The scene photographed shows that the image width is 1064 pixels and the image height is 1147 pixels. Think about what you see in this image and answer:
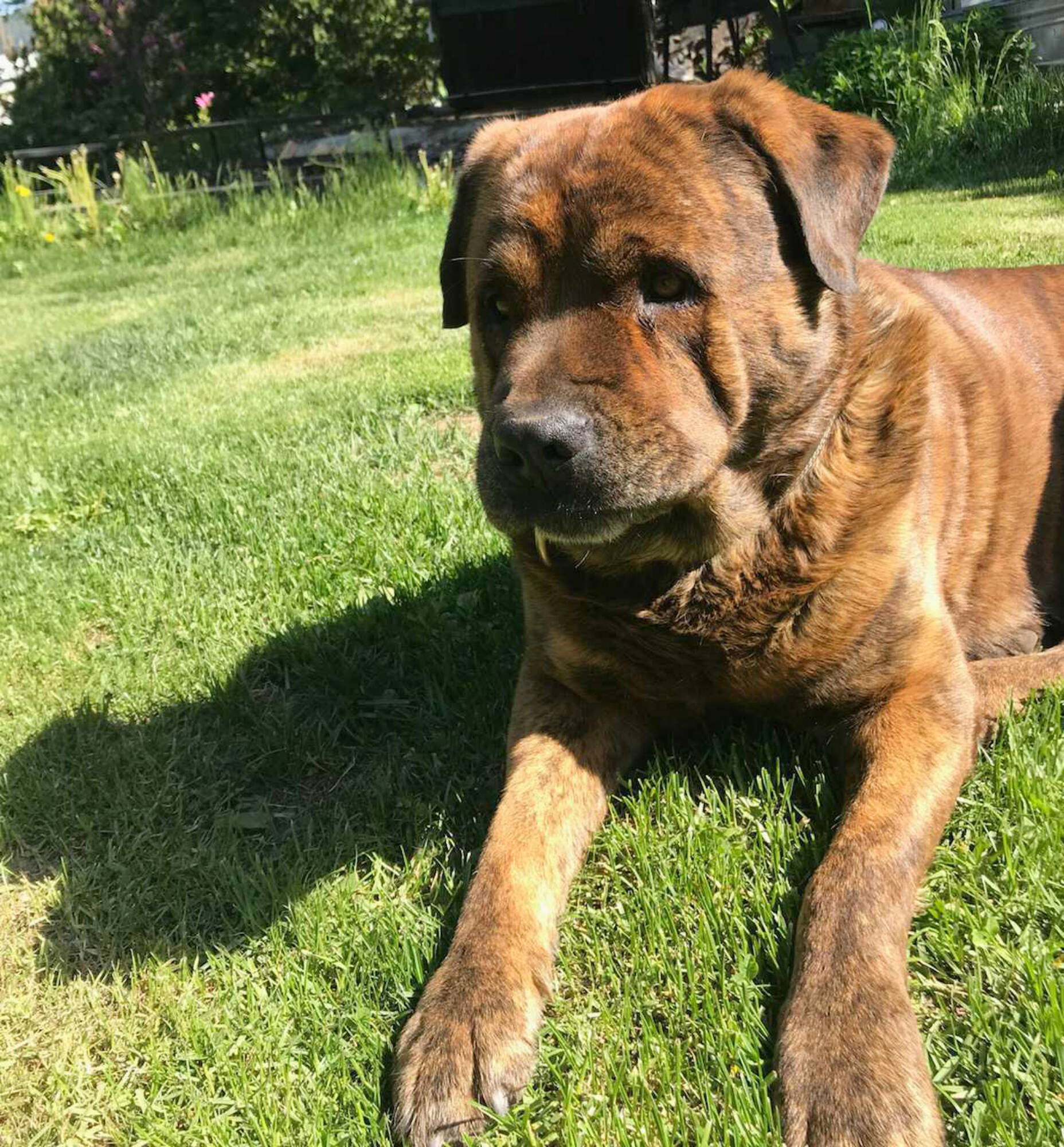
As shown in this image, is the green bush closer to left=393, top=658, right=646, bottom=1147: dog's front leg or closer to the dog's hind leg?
the dog's hind leg

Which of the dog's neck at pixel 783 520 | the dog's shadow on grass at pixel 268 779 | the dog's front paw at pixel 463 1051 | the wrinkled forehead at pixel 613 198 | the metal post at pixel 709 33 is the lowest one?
the dog's shadow on grass at pixel 268 779

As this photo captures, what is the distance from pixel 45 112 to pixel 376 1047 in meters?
23.8

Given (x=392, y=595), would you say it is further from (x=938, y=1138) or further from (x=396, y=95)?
(x=396, y=95)

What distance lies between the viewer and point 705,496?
7.37 ft

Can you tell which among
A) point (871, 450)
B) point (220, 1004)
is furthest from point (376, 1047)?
point (871, 450)

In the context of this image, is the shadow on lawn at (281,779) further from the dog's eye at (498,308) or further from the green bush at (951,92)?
the green bush at (951,92)

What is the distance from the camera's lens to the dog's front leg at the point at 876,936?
1.57m

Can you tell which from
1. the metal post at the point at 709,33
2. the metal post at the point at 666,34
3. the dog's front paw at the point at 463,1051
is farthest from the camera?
the metal post at the point at 666,34

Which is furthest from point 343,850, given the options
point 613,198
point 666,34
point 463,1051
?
point 666,34

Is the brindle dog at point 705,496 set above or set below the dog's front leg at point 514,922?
above

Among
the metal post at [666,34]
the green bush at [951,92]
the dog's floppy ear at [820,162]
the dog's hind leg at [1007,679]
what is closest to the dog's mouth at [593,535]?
the dog's floppy ear at [820,162]

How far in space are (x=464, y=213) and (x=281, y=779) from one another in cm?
158

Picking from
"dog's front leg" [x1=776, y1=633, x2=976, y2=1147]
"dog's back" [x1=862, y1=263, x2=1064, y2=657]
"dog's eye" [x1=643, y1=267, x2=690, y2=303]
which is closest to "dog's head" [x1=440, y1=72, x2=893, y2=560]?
"dog's eye" [x1=643, y1=267, x2=690, y2=303]

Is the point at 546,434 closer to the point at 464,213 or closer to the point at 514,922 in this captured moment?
the point at 514,922
